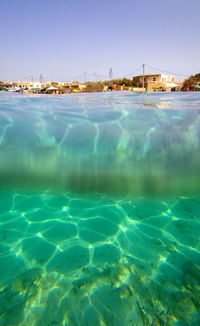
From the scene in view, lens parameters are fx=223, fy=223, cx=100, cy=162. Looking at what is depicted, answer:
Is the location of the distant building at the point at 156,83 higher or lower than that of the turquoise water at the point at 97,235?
higher

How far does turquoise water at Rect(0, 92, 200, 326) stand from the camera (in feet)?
9.36

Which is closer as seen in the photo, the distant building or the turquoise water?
the turquoise water

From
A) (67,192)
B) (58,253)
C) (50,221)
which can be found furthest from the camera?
(67,192)

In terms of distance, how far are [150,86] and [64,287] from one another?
55853 millimetres

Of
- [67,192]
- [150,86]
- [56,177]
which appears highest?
[150,86]

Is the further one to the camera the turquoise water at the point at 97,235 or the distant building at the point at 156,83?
the distant building at the point at 156,83

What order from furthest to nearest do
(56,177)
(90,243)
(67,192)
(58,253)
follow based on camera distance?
1. (56,177)
2. (67,192)
3. (90,243)
4. (58,253)

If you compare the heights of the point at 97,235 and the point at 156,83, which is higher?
the point at 156,83

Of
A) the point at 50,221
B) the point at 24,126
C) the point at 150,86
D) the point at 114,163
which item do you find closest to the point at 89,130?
the point at 114,163

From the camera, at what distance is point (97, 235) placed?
444cm

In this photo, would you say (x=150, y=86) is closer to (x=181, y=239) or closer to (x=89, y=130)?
(x=89, y=130)

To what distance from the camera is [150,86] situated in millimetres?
53656

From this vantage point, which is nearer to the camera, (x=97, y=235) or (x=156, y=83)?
(x=97, y=235)

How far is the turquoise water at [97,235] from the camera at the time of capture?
285 cm
